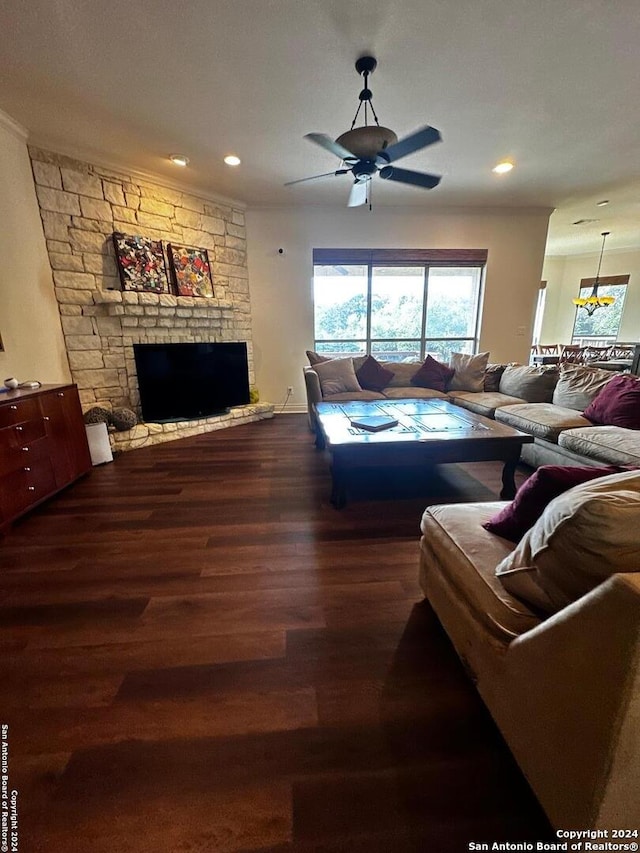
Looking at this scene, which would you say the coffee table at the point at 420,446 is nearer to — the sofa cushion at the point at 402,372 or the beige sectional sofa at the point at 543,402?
the beige sectional sofa at the point at 543,402

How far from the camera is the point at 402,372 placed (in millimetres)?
4680

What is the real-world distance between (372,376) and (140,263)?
299 cm

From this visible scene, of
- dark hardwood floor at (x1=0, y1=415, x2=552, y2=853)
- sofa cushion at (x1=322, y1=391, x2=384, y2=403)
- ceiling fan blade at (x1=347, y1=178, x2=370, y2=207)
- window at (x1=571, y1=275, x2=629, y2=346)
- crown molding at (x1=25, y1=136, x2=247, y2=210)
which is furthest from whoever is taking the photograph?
window at (x1=571, y1=275, x2=629, y2=346)

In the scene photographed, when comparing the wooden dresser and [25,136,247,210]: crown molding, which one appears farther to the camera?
[25,136,247,210]: crown molding

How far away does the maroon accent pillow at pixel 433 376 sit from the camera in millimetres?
4527

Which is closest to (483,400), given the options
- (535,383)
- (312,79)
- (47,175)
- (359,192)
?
(535,383)

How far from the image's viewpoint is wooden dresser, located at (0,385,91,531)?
231 cm

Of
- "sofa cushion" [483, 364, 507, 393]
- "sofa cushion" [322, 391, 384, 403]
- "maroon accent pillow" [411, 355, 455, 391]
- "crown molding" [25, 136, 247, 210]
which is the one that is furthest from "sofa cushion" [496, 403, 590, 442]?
"crown molding" [25, 136, 247, 210]

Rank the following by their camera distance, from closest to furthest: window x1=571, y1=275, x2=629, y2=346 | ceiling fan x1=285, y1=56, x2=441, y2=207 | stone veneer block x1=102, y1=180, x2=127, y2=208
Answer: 1. ceiling fan x1=285, y1=56, x2=441, y2=207
2. stone veneer block x1=102, y1=180, x2=127, y2=208
3. window x1=571, y1=275, x2=629, y2=346

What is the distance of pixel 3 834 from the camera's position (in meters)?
0.91

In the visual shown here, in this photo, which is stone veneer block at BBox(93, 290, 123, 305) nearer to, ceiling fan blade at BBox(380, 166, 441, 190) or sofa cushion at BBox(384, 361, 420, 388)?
ceiling fan blade at BBox(380, 166, 441, 190)

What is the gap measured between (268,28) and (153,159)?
7.08 feet

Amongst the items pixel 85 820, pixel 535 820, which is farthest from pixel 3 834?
pixel 535 820

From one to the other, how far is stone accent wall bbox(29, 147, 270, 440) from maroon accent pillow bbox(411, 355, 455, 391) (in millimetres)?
2730
